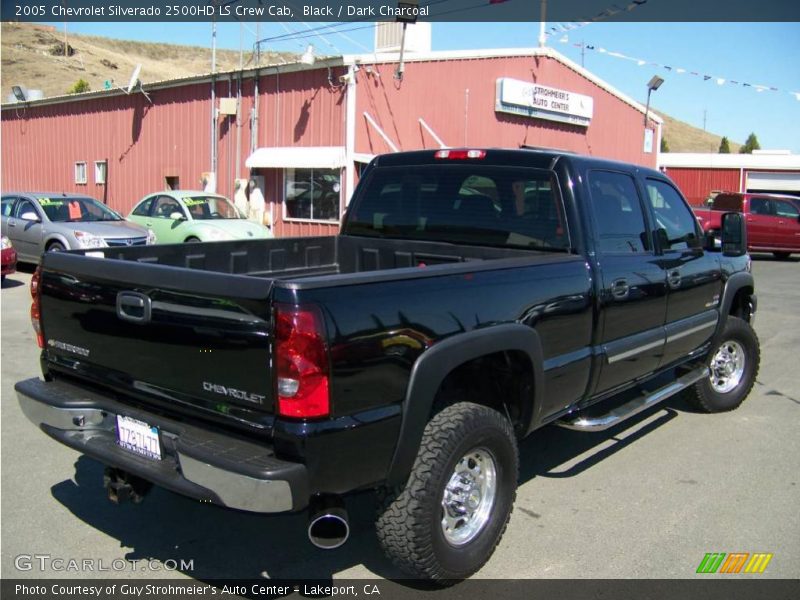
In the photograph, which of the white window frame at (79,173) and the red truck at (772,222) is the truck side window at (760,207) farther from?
the white window frame at (79,173)

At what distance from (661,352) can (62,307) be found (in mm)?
3663

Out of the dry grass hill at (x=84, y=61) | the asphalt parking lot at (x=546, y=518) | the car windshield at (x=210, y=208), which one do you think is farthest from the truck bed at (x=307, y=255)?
the dry grass hill at (x=84, y=61)

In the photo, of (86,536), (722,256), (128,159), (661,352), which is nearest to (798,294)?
(722,256)

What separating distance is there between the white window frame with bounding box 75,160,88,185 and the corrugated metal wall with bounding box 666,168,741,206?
28.8m

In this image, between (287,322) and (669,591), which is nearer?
(287,322)

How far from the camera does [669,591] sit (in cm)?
344

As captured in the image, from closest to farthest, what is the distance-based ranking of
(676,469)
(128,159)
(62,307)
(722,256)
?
(62,307), (676,469), (722,256), (128,159)

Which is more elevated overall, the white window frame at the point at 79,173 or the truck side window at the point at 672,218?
the white window frame at the point at 79,173

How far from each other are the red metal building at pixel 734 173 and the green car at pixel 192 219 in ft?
96.6

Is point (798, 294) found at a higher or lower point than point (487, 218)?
lower

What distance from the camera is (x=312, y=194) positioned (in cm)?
1822

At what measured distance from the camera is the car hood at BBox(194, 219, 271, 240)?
14.3 meters

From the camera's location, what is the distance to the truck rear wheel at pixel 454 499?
3170 mm

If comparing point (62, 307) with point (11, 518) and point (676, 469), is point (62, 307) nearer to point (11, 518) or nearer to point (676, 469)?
point (11, 518)
